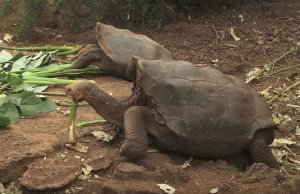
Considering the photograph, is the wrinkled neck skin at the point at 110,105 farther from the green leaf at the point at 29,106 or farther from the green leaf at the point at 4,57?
the green leaf at the point at 4,57

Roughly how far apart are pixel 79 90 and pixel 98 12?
3.67 meters

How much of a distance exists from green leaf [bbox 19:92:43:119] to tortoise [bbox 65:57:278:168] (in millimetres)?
561

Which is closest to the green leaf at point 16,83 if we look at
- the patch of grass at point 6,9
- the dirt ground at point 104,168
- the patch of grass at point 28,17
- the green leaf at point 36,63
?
the dirt ground at point 104,168

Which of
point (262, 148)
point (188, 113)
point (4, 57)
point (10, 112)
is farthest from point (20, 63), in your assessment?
point (262, 148)

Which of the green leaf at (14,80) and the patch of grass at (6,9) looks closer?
the green leaf at (14,80)

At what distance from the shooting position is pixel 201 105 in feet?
11.7

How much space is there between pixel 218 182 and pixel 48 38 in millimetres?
4369

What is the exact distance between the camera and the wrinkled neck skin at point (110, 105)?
3.70m

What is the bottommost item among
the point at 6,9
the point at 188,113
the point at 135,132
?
the point at 6,9

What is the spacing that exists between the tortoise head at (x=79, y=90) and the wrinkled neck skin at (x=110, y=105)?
1.8 inches

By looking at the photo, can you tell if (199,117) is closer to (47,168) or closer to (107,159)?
(107,159)

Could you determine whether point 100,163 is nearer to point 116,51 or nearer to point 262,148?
point 262,148

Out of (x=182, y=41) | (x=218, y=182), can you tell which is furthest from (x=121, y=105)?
(x=182, y=41)

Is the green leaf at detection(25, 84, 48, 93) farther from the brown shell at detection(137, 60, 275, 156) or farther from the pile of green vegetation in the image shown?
the brown shell at detection(137, 60, 275, 156)
